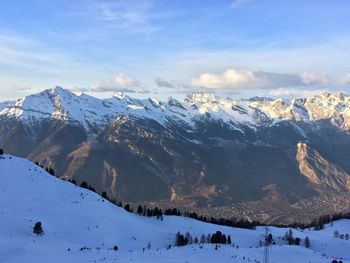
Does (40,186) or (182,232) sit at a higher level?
(40,186)

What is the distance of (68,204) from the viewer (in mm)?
123938

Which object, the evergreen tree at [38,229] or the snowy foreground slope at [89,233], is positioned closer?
the snowy foreground slope at [89,233]

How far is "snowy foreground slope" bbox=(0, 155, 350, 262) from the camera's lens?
240 feet

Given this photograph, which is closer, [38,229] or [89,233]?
[38,229]

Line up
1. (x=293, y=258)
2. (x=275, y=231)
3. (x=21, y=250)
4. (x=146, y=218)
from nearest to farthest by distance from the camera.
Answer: (x=21, y=250) → (x=293, y=258) → (x=146, y=218) → (x=275, y=231)

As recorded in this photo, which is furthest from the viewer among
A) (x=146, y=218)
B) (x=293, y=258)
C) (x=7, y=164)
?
(x=146, y=218)

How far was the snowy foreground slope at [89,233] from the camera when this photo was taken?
7325cm

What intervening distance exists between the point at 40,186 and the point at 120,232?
86.6 ft

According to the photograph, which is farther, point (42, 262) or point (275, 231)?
point (275, 231)

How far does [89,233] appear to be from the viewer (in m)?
107

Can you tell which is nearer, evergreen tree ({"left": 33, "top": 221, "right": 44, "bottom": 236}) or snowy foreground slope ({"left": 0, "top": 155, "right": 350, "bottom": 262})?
snowy foreground slope ({"left": 0, "top": 155, "right": 350, "bottom": 262})

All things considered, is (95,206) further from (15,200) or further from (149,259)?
(149,259)

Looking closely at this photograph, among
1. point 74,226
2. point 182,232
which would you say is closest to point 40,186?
point 74,226

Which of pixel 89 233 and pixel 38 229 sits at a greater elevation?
pixel 38 229
